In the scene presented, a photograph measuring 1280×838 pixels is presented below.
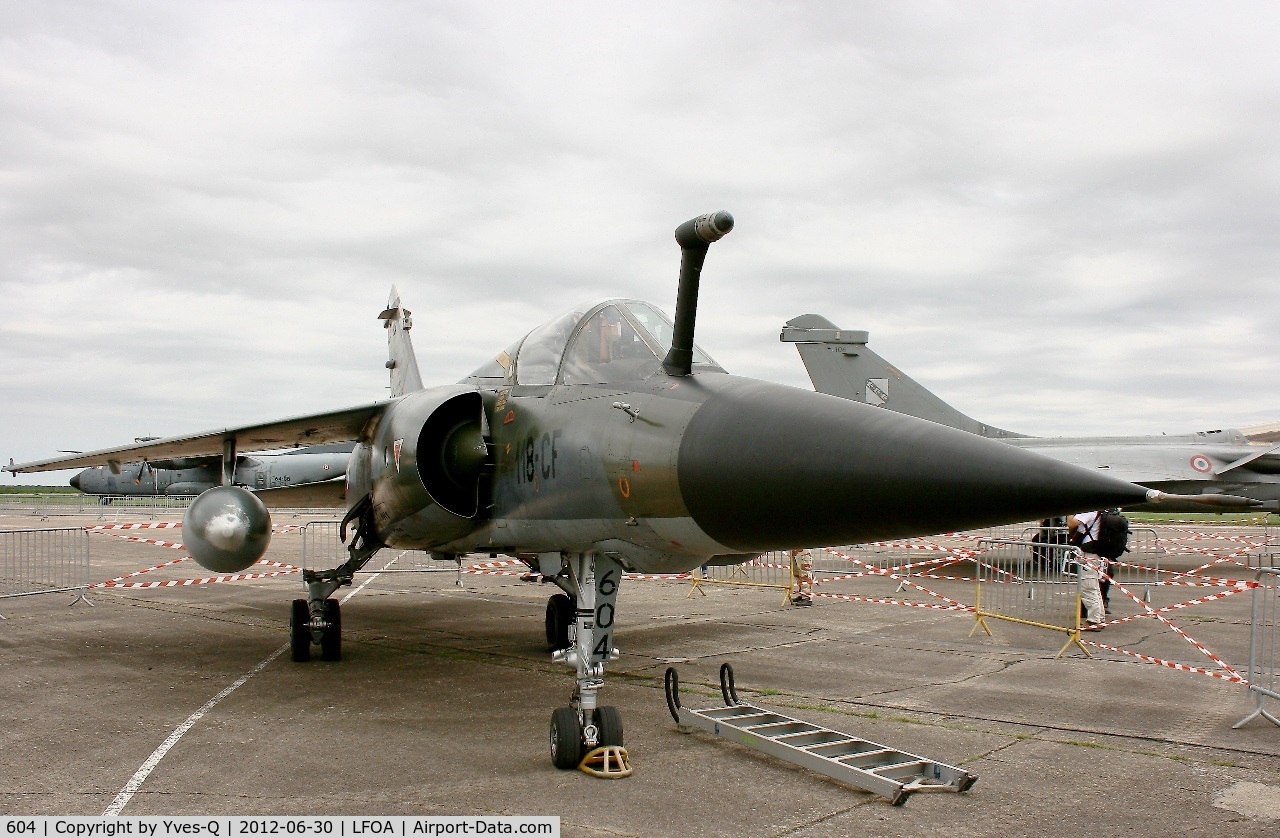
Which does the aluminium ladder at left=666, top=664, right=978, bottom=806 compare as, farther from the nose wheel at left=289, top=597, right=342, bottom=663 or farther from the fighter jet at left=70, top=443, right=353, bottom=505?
the fighter jet at left=70, top=443, right=353, bottom=505

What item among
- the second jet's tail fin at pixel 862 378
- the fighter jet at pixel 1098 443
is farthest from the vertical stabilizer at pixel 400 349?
the second jet's tail fin at pixel 862 378

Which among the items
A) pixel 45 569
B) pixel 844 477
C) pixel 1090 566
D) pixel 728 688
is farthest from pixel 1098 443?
pixel 45 569

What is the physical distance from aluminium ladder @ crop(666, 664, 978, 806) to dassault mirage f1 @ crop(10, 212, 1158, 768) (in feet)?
2.58

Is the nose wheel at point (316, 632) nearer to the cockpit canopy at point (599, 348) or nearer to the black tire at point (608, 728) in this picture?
the cockpit canopy at point (599, 348)

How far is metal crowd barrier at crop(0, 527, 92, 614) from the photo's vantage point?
43.3 feet

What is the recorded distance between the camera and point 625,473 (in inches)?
180

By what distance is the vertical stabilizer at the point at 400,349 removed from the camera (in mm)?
11758

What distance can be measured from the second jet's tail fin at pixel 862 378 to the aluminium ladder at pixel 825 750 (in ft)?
45.5

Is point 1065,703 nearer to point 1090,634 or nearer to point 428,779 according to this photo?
point 1090,634

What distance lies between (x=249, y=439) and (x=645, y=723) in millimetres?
4919

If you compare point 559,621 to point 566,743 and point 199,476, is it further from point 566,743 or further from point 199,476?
point 199,476

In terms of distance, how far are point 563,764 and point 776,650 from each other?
4328 millimetres

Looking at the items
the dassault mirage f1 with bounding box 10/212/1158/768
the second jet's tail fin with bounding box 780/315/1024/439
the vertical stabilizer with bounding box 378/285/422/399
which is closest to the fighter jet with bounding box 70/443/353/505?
the second jet's tail fin with bounding box 780/315/1024/439

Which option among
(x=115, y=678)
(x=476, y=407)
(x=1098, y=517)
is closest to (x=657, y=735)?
(x=476, y=407)
